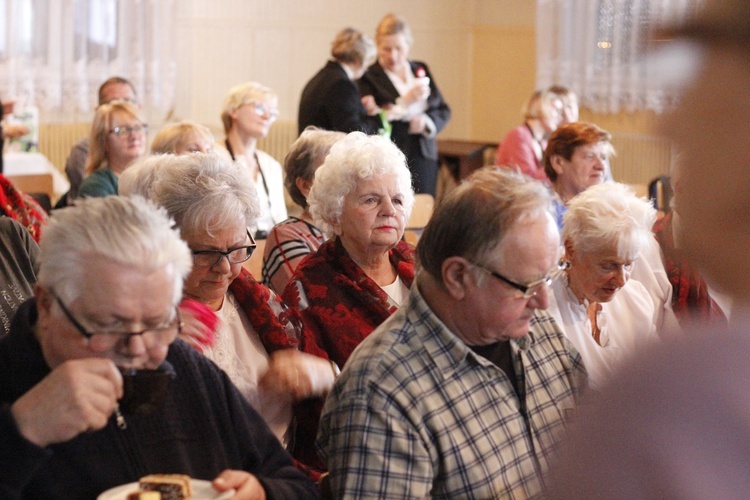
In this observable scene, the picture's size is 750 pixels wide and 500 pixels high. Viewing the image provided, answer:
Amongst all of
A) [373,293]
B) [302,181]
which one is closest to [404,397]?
[373,293]

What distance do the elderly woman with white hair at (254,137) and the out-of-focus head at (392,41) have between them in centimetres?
136

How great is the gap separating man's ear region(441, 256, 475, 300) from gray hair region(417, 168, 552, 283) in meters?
0.01

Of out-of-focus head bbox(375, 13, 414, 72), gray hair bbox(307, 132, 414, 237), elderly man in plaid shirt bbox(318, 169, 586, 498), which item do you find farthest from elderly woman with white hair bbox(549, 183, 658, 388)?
out-of-focus head bbox(375, 13, 414, 72)

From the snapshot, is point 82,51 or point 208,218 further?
point 82,51

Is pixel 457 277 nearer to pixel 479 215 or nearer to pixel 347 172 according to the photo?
pixel 479 215

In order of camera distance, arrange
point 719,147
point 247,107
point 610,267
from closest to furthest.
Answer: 1. point 719,147
2. point 610,267
3. point 247,107

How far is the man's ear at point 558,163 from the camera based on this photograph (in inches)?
174

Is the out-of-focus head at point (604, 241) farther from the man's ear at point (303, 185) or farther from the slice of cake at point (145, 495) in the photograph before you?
the slice of cake at point (145, 495)

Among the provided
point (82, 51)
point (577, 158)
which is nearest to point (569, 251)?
point (577, 158)

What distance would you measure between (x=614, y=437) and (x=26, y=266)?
2160mm

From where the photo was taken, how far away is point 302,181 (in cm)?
355

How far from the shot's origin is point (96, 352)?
1582 millimetres

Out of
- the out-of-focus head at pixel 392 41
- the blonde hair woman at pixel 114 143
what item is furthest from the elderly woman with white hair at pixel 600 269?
the out-of-focus head at pixel 392 41

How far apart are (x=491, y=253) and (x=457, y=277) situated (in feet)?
0.28
